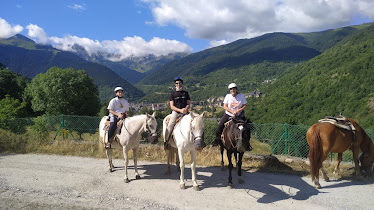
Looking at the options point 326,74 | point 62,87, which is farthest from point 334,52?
point 62,87

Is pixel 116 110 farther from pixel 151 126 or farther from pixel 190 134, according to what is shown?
pixel 190 134

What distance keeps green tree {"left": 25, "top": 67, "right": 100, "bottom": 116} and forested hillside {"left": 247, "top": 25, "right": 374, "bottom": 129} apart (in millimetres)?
38510

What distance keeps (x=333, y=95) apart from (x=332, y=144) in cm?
6452

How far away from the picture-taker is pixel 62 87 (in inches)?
1329

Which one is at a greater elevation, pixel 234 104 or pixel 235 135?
pixel 234 104

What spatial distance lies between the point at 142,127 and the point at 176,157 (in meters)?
1.94

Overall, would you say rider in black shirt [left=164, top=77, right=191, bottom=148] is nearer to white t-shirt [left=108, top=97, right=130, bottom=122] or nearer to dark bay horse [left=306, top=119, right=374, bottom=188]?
white t-shirt [left=108, top=97, right=130, bottom=122]

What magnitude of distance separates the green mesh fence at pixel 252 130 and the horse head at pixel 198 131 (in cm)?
413

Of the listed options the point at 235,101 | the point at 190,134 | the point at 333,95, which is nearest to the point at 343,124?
the point at 235,101

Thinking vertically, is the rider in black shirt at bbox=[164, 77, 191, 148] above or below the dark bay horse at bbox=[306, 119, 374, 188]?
above

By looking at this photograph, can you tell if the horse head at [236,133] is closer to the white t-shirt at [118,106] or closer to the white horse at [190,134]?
the white horse at [190,134]

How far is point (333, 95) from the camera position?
60688 millimetres

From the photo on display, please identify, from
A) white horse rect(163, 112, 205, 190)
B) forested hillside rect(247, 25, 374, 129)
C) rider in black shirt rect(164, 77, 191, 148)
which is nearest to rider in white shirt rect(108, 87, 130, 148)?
rider in black shirt rect(164, 77, 191, 148)

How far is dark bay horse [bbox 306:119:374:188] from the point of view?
642 centimetres
